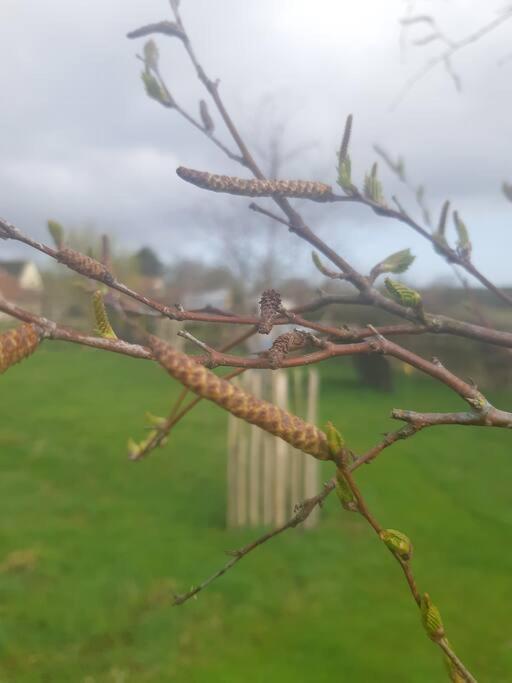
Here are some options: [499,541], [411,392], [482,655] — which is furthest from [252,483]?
[411,392]

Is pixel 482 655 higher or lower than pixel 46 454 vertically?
higher

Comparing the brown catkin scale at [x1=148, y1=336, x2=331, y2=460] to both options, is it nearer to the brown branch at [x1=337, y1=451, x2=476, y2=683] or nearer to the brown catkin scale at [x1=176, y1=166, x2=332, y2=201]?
the brown branch at [x1=337, y1=451, x2=476, y2=683]

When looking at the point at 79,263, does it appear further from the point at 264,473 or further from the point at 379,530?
the point at 264,473

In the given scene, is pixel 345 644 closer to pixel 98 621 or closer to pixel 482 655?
pixel 482 655

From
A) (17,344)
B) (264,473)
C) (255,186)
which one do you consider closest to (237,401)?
(17,344)

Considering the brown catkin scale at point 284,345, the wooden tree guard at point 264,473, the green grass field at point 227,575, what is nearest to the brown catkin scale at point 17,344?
the brown catkin scale at point 284,345

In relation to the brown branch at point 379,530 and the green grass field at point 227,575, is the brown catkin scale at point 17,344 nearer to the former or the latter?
the brown branch at point 379,530
